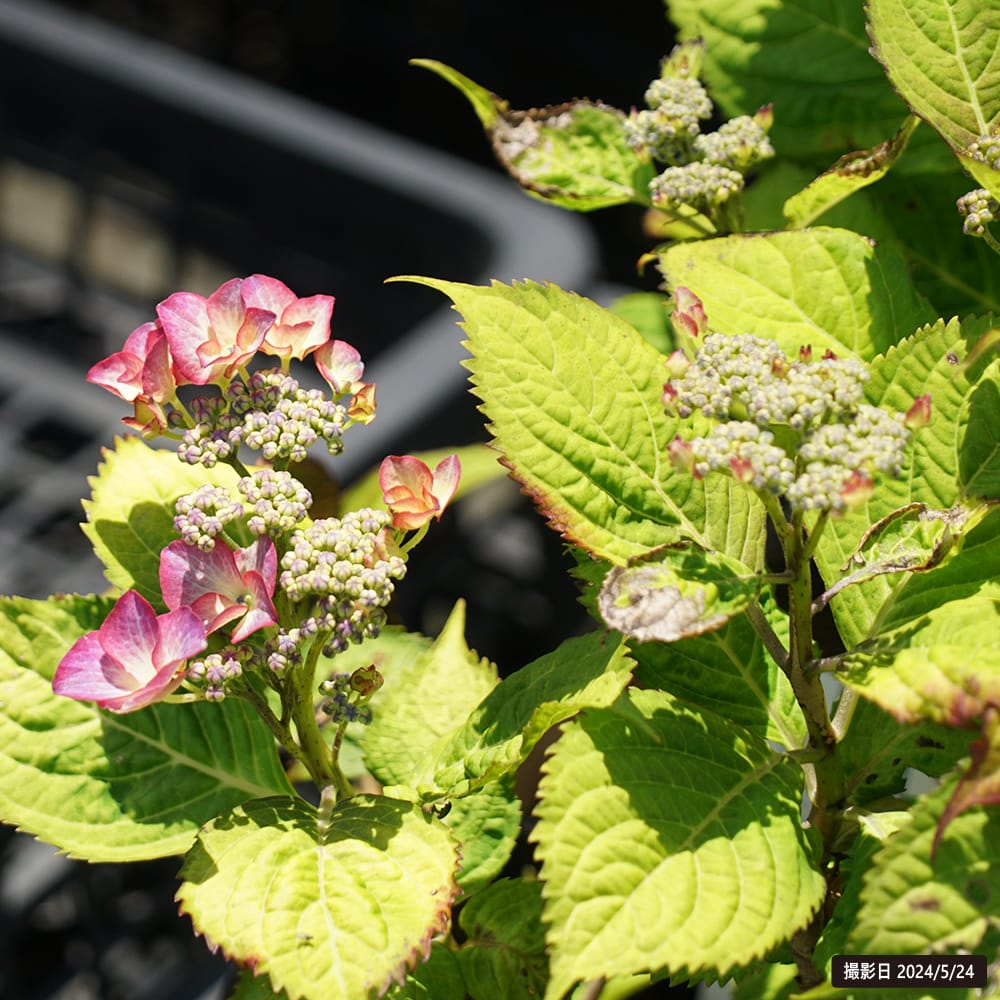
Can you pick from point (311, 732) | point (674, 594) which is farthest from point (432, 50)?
point (674, 594)

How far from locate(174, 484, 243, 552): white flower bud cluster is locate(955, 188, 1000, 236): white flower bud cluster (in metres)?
0.40

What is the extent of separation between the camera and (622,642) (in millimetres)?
619

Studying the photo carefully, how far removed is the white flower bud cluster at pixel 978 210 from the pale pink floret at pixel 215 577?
1.31 feet

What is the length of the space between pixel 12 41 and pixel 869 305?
1572 mm

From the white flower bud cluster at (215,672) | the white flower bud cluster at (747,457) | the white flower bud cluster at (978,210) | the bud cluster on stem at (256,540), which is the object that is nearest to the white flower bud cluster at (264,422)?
the bud cluster on stem at (256,540)

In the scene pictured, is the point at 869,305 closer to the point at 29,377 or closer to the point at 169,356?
the point at 169,356

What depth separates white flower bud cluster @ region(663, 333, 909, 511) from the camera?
55 cm

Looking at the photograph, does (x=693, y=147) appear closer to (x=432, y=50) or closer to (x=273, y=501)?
(x=273, y=501)

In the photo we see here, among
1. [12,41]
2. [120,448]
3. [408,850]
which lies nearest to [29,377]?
[12,41]

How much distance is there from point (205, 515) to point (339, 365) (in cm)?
12

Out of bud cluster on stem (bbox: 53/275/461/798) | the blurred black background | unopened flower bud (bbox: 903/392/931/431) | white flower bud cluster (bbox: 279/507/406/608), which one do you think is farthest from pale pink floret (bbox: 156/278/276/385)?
the blurred black background

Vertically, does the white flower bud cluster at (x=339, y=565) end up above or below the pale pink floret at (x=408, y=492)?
below

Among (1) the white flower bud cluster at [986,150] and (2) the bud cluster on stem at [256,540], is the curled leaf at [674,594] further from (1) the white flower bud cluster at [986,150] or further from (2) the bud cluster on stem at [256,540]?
(1) the white flower bud cluster at [986,150]

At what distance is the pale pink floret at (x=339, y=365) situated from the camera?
71 centimetres
